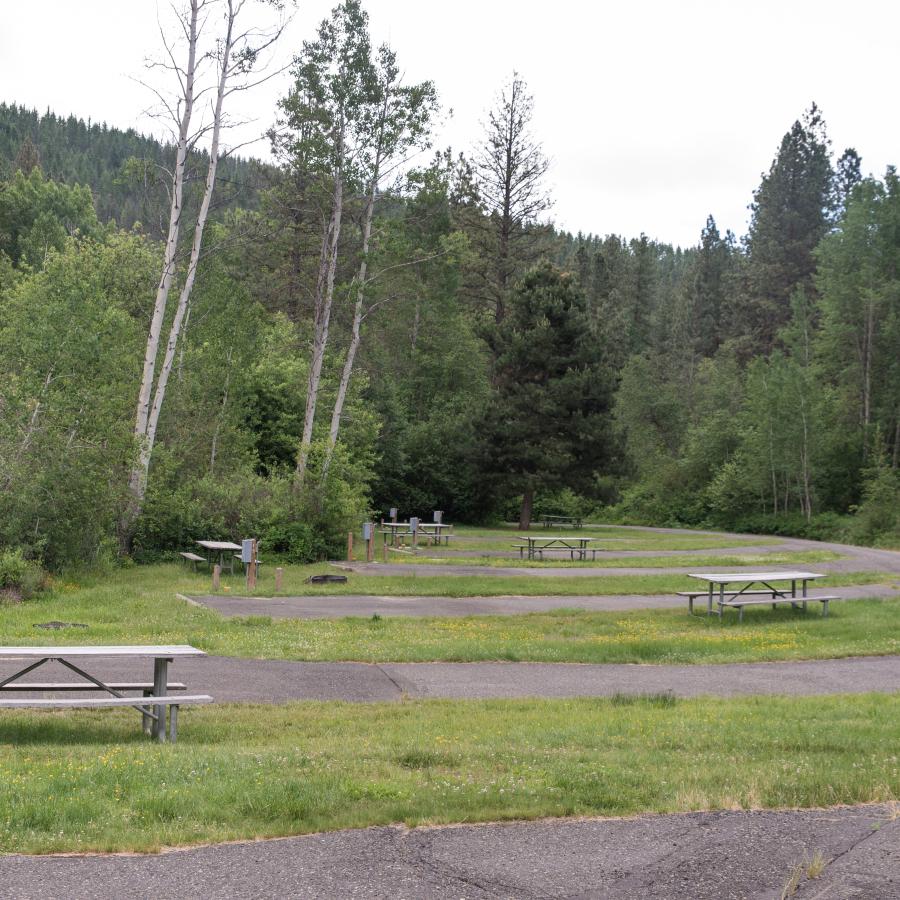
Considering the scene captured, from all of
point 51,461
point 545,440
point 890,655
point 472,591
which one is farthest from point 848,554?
point 51,461

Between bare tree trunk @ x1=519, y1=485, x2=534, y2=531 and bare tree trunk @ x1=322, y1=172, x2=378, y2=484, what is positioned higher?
bare tree trunk @ x1=322, y1=172, x2=378, y2=484

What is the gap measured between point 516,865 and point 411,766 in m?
2.28

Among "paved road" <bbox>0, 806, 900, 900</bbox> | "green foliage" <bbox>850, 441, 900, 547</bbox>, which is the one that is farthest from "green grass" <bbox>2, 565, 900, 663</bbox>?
"green foliage" <bbox>850, 441, 900, 547</bbox>

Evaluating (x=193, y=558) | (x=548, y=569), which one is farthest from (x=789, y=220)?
(x=193, y=558)

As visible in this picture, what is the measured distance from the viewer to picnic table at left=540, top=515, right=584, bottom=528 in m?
50.2

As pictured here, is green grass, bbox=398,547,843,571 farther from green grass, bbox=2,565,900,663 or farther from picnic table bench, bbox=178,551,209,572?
green grass, bbox=2,565,900,663

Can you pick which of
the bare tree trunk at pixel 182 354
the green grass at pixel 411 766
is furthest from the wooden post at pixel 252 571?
the bare tree trunk at pixel 182 354

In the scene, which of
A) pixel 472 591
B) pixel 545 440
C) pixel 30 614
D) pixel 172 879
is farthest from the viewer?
pixel 545 440

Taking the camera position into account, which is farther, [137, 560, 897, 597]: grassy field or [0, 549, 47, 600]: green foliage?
[137, 560, 897, 597]: grassy field

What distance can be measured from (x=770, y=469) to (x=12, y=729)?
4838 cm

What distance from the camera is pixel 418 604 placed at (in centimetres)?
1973

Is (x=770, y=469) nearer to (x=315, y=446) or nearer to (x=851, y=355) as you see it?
(x=851, y=355)

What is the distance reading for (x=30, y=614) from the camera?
16172 mm

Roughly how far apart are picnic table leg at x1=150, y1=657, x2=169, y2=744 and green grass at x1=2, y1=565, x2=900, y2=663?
4411 millimetres
